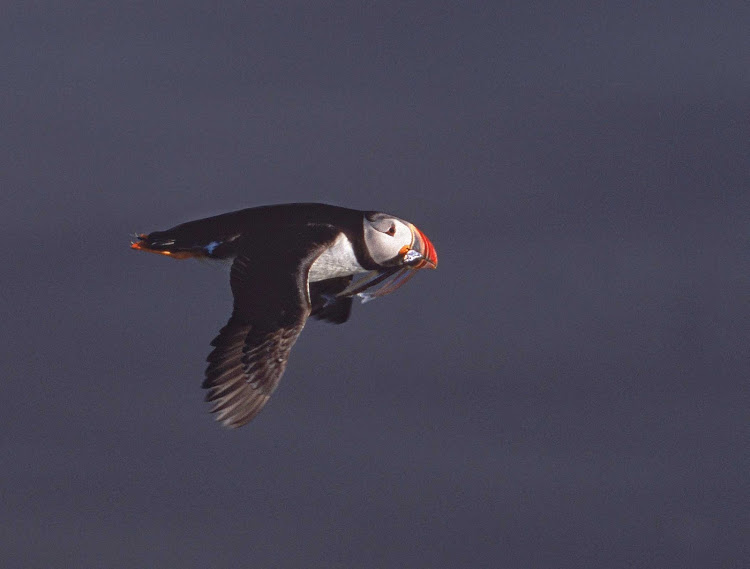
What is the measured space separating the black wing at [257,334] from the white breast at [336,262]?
812 mm

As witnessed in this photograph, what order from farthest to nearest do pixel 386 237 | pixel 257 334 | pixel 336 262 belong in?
pixel 386 237
pixel 336 262
pixel 257 334

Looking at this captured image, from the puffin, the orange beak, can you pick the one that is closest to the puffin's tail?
the puffin

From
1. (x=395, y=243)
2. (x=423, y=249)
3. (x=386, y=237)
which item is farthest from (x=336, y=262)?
(x=423, y=249)

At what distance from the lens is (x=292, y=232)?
2452 cm

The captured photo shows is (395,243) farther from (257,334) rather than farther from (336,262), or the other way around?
(257,334)

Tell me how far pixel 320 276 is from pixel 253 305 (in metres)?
1.97

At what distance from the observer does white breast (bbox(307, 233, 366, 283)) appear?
25.0 m

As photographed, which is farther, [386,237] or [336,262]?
[386,237]

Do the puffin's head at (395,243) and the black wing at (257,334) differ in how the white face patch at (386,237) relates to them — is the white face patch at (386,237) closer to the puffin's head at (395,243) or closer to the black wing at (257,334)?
the puffin's head at (395,243)

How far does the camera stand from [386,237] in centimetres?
2548

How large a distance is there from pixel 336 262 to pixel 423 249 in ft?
4.65

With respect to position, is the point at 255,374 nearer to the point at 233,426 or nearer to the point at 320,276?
the point at 233,426

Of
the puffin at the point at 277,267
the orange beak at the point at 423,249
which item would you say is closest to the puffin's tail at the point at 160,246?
the puffin at the point at 277,267

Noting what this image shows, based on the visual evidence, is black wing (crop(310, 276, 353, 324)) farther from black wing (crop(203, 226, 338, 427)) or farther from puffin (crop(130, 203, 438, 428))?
black wing (crop(203, 226, 338, 427))
